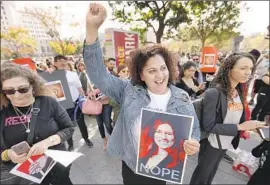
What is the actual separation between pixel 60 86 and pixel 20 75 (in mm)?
889

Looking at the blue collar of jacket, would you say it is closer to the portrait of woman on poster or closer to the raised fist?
the portrait of woman on poster

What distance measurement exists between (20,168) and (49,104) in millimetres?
527

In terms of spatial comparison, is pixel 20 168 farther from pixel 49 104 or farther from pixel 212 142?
pixel 212 142

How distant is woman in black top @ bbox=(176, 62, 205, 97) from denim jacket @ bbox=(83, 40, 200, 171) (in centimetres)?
188

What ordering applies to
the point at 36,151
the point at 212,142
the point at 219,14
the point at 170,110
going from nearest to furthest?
1. the point at 170,110
2. the point at 36,151
3. the point at 212,142
4. the point at 219,14

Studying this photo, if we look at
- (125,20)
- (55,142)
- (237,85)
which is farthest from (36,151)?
(125,20)

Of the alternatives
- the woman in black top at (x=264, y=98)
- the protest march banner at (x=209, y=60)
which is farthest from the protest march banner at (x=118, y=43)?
the woman in black top at (x=264, y=98)

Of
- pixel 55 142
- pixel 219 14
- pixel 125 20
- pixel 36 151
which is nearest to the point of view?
pixel 36 151

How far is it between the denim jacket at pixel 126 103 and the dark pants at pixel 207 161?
59 cm

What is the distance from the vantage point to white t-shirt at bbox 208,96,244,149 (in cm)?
165

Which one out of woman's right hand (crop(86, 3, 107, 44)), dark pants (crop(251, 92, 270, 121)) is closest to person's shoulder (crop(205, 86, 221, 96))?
woman's right hand (crop(86, 3, 107, 44))

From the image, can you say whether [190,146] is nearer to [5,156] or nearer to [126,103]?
[126,103]

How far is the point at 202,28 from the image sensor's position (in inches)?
586

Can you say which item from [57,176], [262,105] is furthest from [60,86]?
[262,105]
